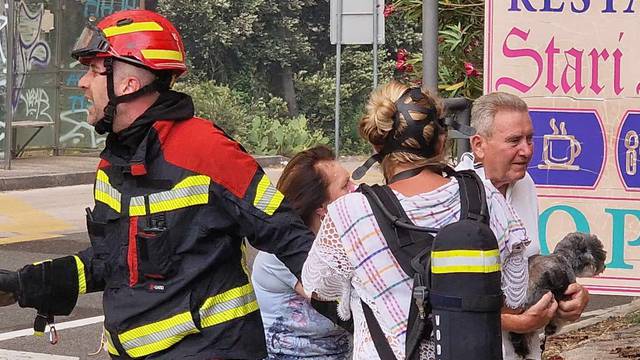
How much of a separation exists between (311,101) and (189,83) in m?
3.05

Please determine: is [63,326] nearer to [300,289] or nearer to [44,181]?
[300,289]

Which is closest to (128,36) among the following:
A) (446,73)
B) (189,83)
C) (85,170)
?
(446,73)

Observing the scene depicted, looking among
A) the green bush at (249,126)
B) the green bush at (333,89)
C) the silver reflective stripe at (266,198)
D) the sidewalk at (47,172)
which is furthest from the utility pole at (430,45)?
the green bush at (333,89)

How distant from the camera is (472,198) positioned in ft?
11.3

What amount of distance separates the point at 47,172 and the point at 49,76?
9.27ft

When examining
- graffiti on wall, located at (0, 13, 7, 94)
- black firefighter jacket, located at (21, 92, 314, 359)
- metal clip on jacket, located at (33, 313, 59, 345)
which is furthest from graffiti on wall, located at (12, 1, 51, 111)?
black firefighter jacket, located at (21, 92, 314, 359)

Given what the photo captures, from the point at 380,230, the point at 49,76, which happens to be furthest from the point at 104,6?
the point at 380,230

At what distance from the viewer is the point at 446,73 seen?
754cm

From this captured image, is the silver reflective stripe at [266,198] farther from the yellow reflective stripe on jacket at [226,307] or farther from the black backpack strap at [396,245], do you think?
the black backpack strap at [396,245]

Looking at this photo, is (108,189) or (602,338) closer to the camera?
(108,189)

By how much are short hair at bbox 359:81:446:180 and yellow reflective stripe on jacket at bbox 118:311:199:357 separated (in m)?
0.68

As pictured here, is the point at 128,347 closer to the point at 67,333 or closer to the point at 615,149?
the point at 615,149

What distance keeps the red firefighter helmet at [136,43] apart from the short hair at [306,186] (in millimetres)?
747

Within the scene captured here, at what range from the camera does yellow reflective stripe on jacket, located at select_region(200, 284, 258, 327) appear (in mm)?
3707
